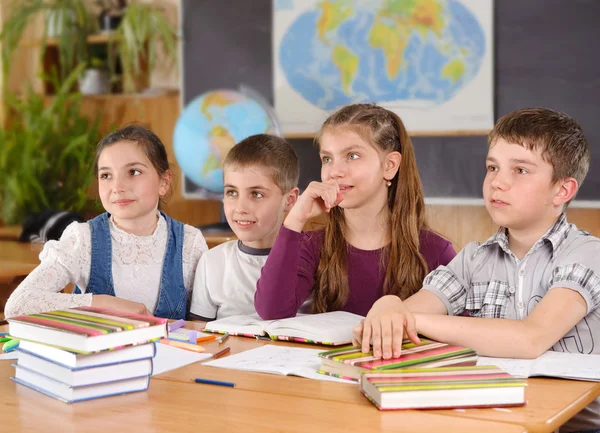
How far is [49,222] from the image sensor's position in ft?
12.6

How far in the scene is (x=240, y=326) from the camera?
67.6 inches

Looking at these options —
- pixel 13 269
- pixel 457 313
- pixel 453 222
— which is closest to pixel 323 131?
pixel 457 313

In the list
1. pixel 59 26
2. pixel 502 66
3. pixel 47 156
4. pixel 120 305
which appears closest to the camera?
pixel 120 305

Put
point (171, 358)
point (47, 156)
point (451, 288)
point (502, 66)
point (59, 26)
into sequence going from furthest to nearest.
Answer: point (59, 26), point (47, 156), point (502, 66), point (451, 288), point (171, 358)

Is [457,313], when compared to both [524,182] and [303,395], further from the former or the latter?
[303,395]

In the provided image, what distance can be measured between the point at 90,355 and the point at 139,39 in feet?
11.1

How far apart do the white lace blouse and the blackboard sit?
195cm

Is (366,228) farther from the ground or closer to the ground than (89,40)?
closer to the ground

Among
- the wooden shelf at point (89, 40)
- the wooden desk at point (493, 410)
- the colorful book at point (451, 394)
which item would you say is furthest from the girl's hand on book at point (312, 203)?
the wooden shelf at point (89, 40)

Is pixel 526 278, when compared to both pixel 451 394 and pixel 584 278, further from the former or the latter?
pixel 451 394

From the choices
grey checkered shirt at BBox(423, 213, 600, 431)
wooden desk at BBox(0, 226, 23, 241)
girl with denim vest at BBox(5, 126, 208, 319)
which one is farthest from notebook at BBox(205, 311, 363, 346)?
wooden desk at BBox(0, 226, 23, 241)

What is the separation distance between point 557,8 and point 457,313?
2321mm

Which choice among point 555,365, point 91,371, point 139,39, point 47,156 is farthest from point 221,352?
point 47,156

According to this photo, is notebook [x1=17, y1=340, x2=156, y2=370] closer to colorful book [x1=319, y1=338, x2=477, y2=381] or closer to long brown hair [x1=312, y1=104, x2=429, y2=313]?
colorful book [x1=319, y1=338, x2=477, y2=381]
